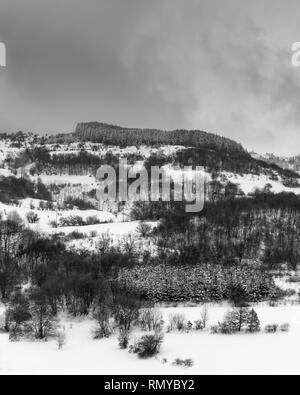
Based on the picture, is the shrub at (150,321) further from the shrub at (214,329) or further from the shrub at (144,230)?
the shrub at (144,230)

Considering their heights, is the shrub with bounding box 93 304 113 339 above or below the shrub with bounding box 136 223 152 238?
below

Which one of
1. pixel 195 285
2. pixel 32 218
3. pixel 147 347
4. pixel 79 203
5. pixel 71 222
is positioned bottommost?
pixel 147 347

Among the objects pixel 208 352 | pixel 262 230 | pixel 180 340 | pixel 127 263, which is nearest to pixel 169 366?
pixel 208 352

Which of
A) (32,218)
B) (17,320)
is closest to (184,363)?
(17,320)

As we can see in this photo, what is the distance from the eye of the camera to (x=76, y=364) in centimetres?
3309

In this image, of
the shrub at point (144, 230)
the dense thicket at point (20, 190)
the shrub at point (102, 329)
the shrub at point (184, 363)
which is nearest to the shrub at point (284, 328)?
the shrub at point (184, 363)

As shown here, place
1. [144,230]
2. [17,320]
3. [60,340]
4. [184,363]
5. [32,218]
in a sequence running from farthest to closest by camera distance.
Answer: [32,218], [144,230], [17,320], [60,340], [184,363]

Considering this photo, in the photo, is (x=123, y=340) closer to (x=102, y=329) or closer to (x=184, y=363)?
(x=102, y=329)

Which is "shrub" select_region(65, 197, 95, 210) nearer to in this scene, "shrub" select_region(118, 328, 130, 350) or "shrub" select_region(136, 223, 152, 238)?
"shrub" select_region(136, 223, 152, 238)

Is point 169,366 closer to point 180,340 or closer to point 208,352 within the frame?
point 208,352

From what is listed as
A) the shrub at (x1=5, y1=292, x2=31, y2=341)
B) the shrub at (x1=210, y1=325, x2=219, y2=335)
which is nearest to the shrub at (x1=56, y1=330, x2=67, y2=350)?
the shrub at (x1=5, y1=292, x2=31, y2=341)

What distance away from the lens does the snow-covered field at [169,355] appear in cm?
3084

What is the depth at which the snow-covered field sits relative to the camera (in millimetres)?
30844

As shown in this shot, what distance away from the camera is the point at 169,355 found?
112 ft
